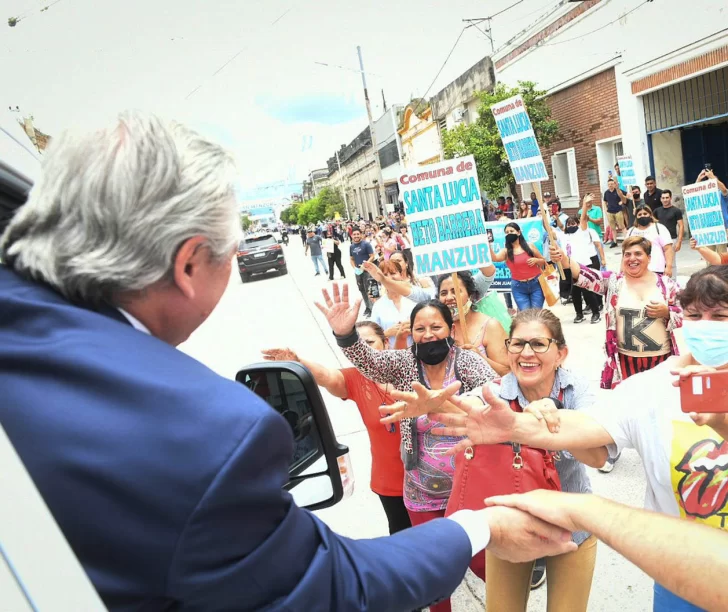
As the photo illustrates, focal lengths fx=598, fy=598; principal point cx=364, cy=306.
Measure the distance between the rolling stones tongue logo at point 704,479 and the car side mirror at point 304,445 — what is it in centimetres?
104

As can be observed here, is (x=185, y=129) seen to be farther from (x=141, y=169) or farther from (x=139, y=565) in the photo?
(x=139, y=565)

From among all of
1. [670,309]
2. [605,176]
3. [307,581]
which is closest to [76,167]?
[307,581]

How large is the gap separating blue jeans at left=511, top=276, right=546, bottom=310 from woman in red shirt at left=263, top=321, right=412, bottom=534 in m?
4.67

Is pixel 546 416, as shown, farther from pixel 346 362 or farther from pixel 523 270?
pixel 346 362

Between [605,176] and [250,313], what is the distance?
396 inches

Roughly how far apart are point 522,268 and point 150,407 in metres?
6.82

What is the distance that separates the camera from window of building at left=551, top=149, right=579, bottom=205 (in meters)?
17.8

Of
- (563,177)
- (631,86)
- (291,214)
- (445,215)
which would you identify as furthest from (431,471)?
(291,214)

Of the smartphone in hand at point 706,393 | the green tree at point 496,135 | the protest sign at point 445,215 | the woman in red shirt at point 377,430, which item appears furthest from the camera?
the green tree at point 496,135

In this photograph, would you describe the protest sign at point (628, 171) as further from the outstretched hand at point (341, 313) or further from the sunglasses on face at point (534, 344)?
the outstretched hand at point (341, 313)

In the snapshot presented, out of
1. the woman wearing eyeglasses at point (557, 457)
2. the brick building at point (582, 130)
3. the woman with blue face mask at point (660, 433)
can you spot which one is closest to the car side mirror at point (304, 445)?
the woman with blue face mask at point (660, 433)

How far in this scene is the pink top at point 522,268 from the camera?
7.17 meters

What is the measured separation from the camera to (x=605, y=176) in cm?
1603

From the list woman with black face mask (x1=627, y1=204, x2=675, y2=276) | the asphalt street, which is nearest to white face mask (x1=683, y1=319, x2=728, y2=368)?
the asphalt street
